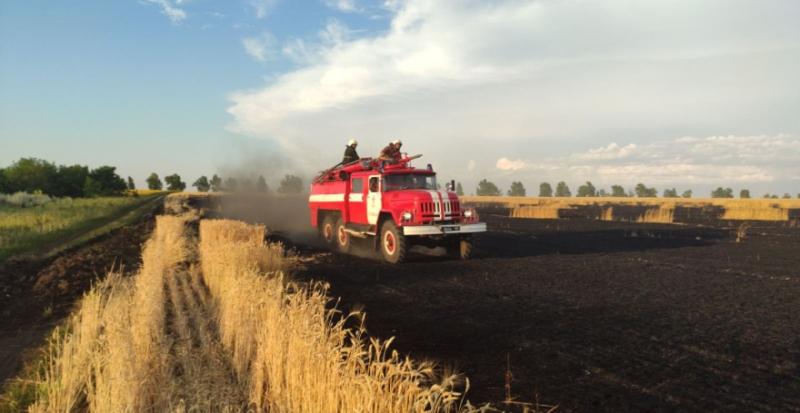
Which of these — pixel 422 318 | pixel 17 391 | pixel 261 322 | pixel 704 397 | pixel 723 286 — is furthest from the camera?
pixel 723 286

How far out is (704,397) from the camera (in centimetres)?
420

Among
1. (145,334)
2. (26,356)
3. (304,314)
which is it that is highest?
(304,314)

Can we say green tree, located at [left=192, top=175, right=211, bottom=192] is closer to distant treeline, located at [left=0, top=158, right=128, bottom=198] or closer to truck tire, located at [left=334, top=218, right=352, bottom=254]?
distant treeline, located at [left=0, top=158, right=128, bottom=198]

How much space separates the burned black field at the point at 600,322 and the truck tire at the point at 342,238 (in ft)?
5.69

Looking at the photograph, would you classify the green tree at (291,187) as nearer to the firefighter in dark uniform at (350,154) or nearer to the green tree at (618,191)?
the firefighter in dark uniform at (350,154)

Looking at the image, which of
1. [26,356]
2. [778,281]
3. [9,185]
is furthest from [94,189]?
[778,281]

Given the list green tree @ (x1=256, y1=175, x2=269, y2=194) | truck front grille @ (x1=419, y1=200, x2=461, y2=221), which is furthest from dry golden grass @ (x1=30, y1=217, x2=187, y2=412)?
green tree @ (x1=256, y1=175, x2=269, y2=194)

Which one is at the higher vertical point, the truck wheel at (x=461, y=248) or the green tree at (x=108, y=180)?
the green tree at (x=108, y=180)

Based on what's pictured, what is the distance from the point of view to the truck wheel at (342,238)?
49.8ft

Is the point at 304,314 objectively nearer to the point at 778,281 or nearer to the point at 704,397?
the point at 704,397

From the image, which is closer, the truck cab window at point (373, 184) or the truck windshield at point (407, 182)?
the truck windshield at point (407, 182)

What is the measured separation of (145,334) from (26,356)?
2.58 meters

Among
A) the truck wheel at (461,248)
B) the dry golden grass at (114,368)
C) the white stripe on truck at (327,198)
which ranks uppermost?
the white stripe on truck at (327,198)

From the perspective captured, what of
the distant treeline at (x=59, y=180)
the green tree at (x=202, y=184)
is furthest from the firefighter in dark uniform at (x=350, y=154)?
the green tree at (x=202, y=184)
